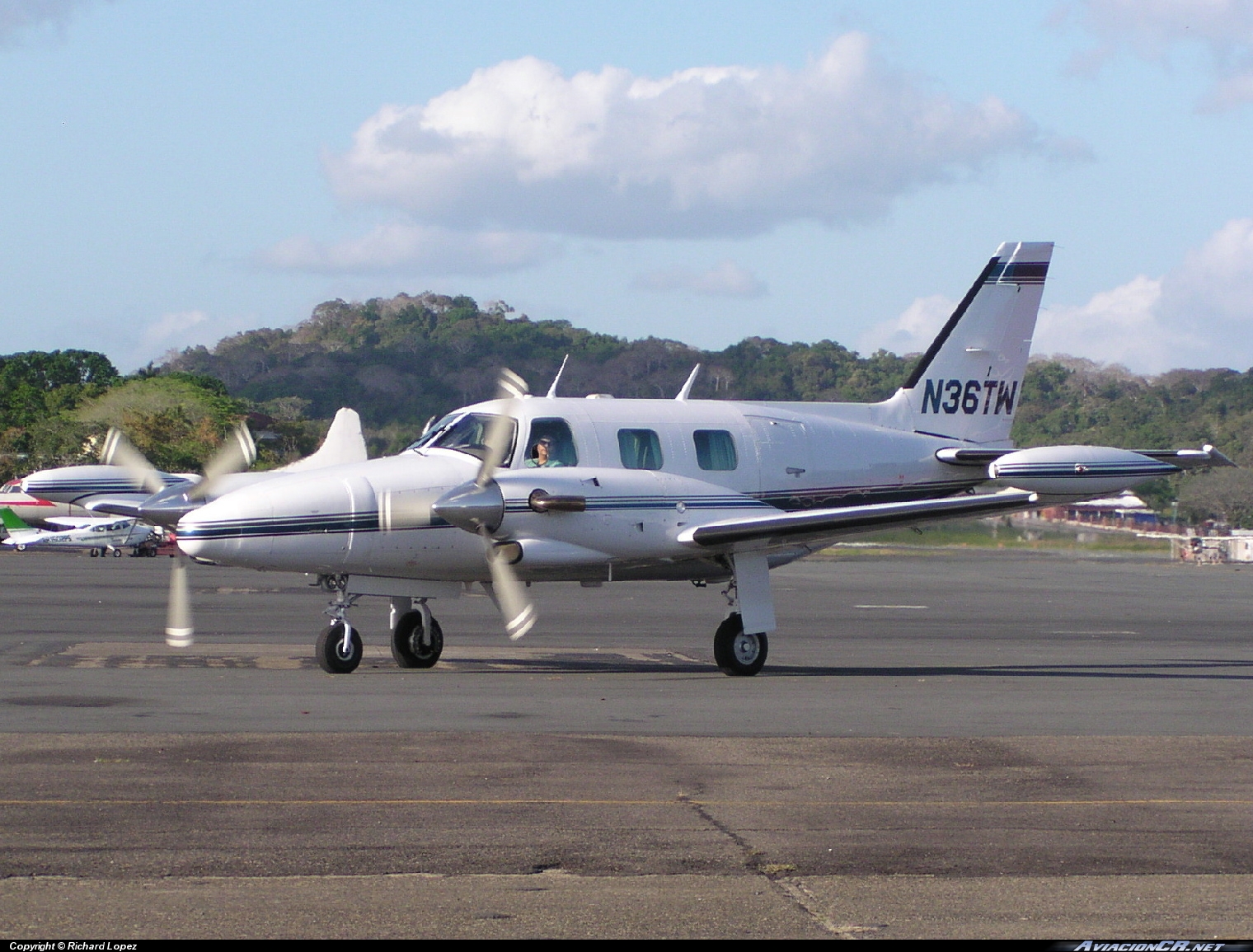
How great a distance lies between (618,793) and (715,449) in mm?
8975

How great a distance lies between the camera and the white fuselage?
15539 millimetres

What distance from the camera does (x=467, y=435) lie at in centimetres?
1684

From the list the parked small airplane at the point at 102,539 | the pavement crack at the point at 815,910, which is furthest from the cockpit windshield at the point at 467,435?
the parked small airplane at the point at 102,539

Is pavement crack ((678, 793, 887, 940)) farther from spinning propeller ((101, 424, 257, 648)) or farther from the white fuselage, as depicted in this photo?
spinning propeller ((101, 424, 257, 648))

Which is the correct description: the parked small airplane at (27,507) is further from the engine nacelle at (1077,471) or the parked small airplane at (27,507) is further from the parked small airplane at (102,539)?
the engine nacelle at (1077,471)

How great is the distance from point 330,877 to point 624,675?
9979 mm

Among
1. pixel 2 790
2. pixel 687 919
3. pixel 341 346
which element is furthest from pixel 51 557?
pixel 341 346

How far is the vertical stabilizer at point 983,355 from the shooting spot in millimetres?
20906

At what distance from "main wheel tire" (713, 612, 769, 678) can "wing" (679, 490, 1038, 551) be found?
0.98 metres

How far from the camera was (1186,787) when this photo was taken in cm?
989

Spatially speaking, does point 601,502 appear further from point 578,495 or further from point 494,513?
point 494,513

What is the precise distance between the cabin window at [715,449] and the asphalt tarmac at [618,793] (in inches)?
101

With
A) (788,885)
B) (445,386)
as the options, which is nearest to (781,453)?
(788,885)

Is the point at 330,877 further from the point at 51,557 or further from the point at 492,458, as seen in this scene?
the point at 51,557
